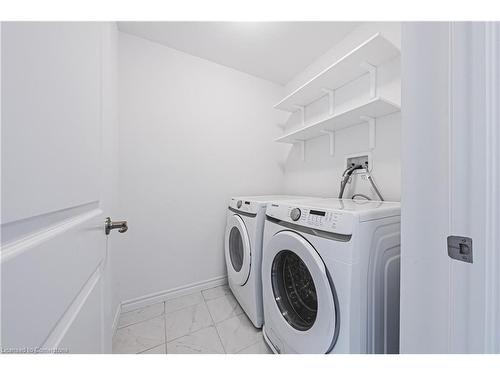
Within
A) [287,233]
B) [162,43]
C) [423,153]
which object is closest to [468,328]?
[423,153]

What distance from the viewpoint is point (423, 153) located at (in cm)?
49

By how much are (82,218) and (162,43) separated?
181 cm

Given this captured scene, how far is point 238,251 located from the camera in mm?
1607

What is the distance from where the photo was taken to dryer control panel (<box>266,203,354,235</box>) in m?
0.76

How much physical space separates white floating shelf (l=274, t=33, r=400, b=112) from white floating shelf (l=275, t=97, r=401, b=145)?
1.07 ft

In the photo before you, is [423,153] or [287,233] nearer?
[423,153]

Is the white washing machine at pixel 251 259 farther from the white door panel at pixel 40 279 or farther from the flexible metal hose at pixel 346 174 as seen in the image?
the white door panel at pixel 40 279

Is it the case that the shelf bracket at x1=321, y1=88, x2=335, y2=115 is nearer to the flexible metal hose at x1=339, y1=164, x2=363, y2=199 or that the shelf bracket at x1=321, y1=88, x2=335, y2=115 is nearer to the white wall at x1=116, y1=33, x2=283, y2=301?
the flexible metal hose at x1=339, y1=164, x2=363, y2=199

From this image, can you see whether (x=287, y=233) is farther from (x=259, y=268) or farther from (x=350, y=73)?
(x=350, y=73)

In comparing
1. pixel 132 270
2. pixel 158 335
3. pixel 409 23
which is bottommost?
pixel 158 335

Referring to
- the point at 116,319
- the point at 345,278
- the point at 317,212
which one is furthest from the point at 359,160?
the point at 116,319

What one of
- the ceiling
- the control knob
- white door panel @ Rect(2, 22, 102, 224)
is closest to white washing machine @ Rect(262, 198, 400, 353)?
the control knob

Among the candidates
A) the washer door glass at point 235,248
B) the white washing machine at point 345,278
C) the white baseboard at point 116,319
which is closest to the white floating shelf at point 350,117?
the white washing machine at point 345,278

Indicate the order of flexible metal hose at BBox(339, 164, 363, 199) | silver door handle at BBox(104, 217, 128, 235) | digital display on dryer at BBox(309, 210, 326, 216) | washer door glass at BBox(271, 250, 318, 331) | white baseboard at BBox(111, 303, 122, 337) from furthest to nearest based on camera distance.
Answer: flexible metal hose at BBox(339, 164, 363, 199) < white baseboard at BBox(111, 303, 122, 337) < washer door glass at BBox(271, 250, 318, 331) < digital display on dryer at BBox(309, 210, 326, 216) < silver door handle at BBox(104, 217, 128, 235)
